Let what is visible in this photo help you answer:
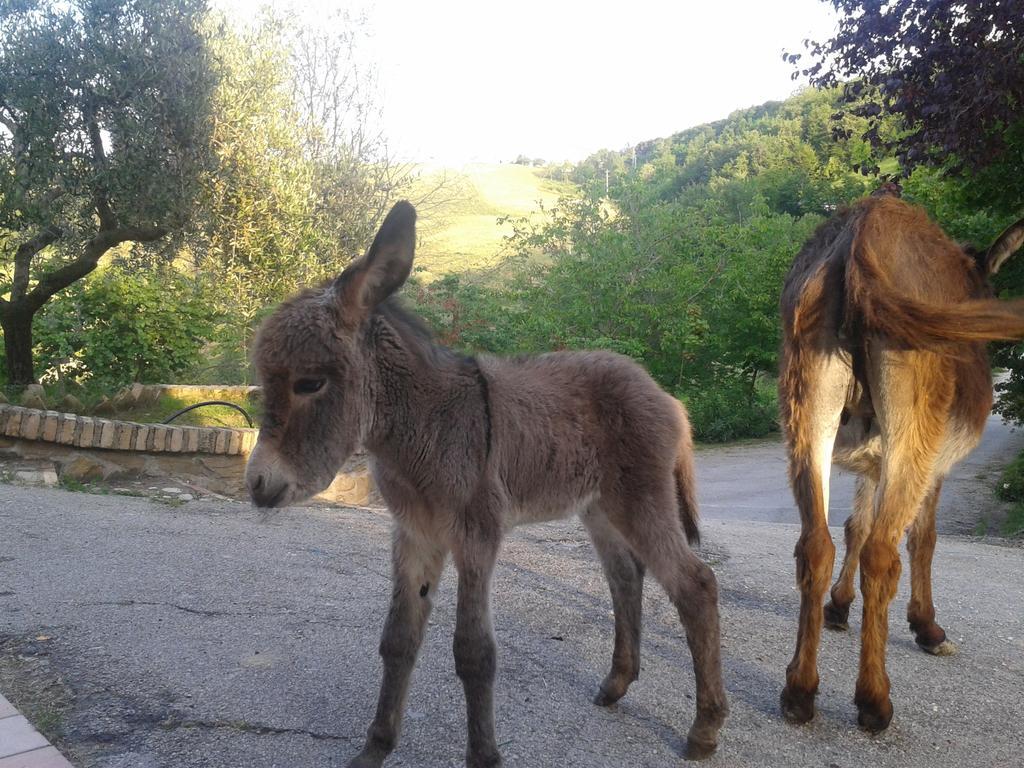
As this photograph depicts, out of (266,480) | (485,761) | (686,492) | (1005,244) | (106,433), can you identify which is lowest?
(485,761)

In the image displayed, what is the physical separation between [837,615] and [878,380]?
1.80m

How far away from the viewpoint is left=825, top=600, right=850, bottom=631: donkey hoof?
4.52m

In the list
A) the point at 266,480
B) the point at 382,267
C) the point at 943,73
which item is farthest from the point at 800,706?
the point at 943,73

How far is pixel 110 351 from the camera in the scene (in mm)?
11086

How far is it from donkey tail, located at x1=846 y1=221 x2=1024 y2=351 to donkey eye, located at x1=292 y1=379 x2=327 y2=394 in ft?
7.41

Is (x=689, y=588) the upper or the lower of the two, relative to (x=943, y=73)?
lower

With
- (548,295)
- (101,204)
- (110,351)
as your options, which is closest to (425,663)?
(101,204)

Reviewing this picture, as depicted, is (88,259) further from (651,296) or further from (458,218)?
(458,218)

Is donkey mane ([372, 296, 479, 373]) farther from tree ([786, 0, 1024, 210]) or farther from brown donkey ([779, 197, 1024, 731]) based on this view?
tree ([786, 0, 1024, 210])

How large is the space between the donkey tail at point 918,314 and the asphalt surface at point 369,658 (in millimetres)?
1694

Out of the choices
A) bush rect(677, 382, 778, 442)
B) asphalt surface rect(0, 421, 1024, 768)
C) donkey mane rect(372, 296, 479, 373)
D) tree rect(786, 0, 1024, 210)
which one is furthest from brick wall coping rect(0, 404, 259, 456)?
bush rect(677, 382, 778, 442)

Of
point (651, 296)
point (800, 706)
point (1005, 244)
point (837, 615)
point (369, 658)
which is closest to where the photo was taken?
point (800, 706)

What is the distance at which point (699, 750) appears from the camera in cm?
303

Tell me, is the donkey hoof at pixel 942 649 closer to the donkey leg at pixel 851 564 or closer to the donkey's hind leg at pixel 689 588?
the donkey leg at pixel 851 564
